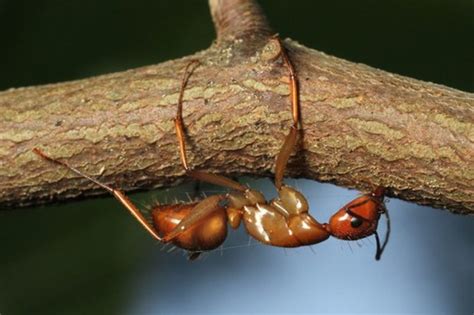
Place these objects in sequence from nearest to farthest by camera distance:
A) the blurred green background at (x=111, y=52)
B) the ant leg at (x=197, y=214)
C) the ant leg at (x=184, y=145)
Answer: the ant leg at (x=184, y=145) → the ant leg at (x=197, y=214) → the blurred green background at (x=111, y=52)

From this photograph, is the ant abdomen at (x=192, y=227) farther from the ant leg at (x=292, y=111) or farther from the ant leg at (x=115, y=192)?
the ant leg at (x=292, y=111)

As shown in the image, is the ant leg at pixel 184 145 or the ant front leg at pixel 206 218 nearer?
the ant leg at pixel 184 145

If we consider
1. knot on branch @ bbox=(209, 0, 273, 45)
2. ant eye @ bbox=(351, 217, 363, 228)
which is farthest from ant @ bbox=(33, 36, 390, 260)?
knot on branch @ bbox=(209, 0, 273, 45)

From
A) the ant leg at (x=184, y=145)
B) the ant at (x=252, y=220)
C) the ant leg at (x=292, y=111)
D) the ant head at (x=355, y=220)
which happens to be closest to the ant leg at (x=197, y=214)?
the ant at (x=252, y=220)

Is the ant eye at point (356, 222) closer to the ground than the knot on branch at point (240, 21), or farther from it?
closer to the ground

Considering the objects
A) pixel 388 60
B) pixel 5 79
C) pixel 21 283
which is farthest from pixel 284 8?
pixel 21 283

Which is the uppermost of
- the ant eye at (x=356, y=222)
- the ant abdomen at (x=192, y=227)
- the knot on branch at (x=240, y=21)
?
the knot on branch at (x=240, y=21)

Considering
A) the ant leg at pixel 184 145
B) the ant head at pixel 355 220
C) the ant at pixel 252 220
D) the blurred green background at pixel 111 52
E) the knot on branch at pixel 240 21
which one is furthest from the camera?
the blurred green background at pixel 111 52

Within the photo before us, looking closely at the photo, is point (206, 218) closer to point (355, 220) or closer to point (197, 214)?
point (197, 214)

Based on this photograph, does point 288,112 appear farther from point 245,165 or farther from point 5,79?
point 5,79
